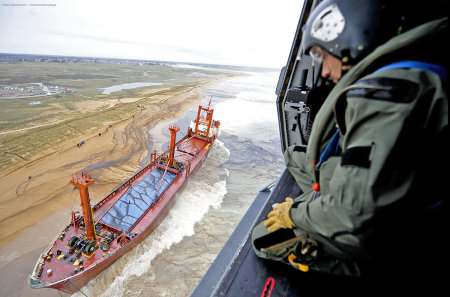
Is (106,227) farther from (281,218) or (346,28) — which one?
(346,28)

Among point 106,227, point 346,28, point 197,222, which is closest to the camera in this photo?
point 346,28

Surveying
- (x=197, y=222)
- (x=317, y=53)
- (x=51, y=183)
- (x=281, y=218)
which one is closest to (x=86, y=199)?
(x=197, y=222)

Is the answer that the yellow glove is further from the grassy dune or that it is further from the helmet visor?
the grassy dune

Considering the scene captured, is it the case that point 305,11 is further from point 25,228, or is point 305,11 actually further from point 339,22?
point 25,228

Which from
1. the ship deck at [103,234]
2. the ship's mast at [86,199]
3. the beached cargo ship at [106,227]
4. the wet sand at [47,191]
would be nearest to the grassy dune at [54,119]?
the wet sand at [47,191]

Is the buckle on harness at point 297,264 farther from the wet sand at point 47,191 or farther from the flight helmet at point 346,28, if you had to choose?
the wet sand at point 47,191

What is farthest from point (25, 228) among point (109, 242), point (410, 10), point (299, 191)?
point (410, 10)
